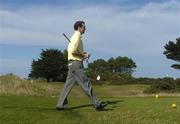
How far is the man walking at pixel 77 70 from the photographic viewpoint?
1439cm

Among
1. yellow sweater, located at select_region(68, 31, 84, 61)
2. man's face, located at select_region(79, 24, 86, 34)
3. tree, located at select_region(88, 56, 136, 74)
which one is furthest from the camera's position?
tree, located at select_region(88, 56, 136, 74)

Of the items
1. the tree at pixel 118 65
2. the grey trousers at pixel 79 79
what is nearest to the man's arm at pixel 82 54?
the grey trousers at pixel 79 79

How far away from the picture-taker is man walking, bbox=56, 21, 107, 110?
47.2 feet

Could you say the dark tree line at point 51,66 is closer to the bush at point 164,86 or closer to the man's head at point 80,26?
the bush at point 164,86

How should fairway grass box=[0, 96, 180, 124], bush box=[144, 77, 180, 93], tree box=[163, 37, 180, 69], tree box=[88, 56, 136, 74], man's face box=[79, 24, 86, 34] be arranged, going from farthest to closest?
tree box=[88, 56, 136, 74] → tree box=[163, 37, 180, 69] → bush box=[144, 77, 180, 93] → man's face box=[79, 24, 86, 34] → fairway grass box=[0, 96, 180, 124]

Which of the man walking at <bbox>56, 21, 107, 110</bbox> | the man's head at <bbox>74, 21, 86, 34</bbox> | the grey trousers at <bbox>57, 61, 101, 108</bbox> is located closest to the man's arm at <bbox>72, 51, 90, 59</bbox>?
the man walking at <bbox>56, 21, 107, 110</bbox>

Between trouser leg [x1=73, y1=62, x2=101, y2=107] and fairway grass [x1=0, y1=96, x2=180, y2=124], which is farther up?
trouser leg [x1=73, y1=62, x2=101, y2=107]

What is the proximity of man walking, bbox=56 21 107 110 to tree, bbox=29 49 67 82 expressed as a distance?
6585 cm

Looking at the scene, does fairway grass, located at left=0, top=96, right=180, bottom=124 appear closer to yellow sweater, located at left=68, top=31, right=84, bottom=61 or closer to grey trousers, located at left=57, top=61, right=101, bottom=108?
grey trousers, located at left=57, top=61, right=101, bottom=108

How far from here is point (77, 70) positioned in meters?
14.5

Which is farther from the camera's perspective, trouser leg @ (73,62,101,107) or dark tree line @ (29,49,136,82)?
dark tree line @ (29,49,136,82)

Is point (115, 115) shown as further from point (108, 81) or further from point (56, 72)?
point (56, 72)

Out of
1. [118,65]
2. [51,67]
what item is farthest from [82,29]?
[118,65]

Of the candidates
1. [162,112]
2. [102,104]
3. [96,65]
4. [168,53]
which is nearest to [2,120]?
[102,104]
